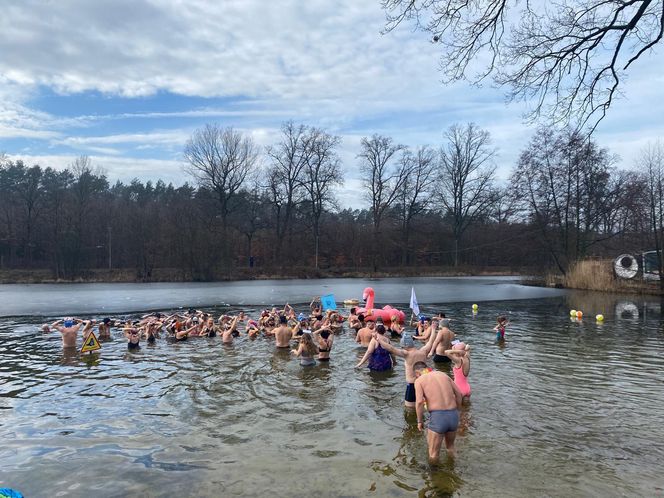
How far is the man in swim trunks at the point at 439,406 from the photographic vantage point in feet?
19.0

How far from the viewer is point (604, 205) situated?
38.7m

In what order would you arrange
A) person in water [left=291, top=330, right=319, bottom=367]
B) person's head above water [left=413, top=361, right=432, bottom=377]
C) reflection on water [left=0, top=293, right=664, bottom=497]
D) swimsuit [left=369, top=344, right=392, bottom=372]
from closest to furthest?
1. reflection on water [left=0, top=293, right=664, bottom=497]
2. person's head above water [left=413, top=361, right=432, bottom=377]
3. swimsuit [left=369, top=344, right=392, bottom=372]
4. person in water [left=291, top=330, right=319, bottom=367]

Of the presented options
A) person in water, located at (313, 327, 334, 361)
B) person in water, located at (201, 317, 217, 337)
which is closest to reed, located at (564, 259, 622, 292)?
person in water, located at (313, 327, 334, 361)

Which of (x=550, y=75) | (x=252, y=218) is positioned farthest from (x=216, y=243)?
(x=550, y=75)

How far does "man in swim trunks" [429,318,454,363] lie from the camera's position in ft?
34.7

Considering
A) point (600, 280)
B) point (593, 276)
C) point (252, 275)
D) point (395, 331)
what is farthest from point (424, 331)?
→ point (252, 275)

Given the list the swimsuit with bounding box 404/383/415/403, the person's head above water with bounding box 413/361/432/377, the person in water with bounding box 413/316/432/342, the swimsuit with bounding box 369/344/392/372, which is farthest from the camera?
the person in water with bounding box 413/316/432/342

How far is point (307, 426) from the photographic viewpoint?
7.46 m

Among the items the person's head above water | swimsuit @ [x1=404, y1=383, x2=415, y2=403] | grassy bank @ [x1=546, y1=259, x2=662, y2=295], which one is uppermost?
grassy bank @ [x1=546, y1=259, x2=662, y2=295]

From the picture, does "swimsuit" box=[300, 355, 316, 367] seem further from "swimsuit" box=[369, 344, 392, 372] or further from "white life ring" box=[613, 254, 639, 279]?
"white life ring" box=[613, 254, 639, 279]

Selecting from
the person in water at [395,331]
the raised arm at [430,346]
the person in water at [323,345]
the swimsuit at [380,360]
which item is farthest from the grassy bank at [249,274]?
the raised arm at [430,346]

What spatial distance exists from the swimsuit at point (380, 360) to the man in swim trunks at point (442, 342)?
3.29 ft

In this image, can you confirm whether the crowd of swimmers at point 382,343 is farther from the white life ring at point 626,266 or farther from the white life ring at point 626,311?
the white life ring at point 626,266

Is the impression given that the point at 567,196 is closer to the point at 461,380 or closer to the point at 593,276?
the point at 593,276
